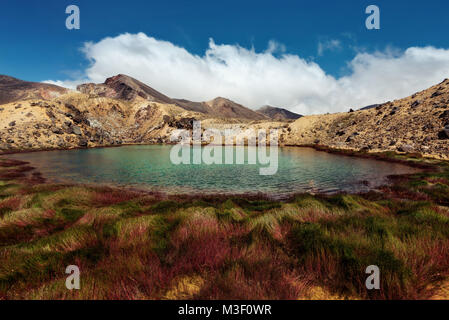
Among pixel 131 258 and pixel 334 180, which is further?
pixel 334 180

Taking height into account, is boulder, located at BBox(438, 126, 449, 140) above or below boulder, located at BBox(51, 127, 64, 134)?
below

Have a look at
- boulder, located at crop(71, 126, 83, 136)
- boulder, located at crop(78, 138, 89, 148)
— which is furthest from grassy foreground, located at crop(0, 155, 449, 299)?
boulder, located at crop(71, 126, 83, 136)

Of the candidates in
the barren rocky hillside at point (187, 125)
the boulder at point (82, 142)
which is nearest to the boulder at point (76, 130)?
the barren rocky hillside at point (187, 125)

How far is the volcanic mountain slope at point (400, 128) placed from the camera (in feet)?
148

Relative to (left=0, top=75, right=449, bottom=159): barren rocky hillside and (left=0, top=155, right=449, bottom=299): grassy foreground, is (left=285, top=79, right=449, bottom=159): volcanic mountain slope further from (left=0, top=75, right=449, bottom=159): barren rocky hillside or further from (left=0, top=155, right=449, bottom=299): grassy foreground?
(left=0, top=155, right=449, bottom=299): grassy foreground

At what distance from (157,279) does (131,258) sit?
2.52 feet

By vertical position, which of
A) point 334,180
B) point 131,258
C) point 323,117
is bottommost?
point 334,180

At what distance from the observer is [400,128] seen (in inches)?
2185

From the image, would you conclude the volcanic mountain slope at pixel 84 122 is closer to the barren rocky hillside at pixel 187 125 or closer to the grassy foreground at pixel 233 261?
the barren rocky hillside at pixel 187 125

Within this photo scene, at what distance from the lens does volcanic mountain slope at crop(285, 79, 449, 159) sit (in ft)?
148

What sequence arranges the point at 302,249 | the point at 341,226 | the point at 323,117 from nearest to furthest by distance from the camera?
the point at 302,249 → the point at 341,226 → the point at 323,117

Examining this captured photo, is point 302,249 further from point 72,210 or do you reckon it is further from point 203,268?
point 72,210

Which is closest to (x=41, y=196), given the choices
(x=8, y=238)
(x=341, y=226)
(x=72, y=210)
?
(x=72, y=210)

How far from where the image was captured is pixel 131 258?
3.65m
